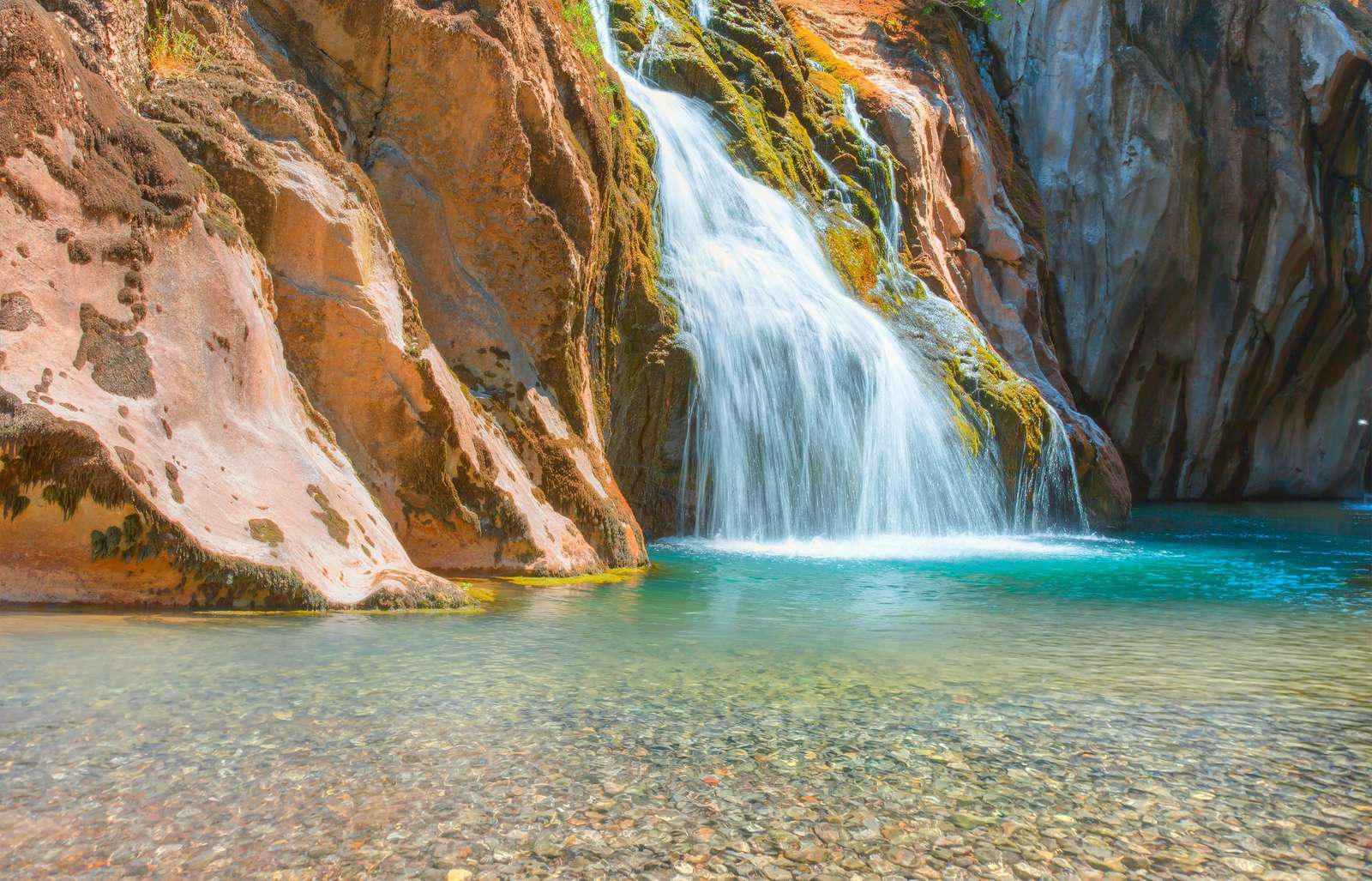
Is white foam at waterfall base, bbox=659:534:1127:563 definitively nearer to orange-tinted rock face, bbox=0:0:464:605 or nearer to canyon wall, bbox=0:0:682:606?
canyon wall, bbox=0:0:682:606

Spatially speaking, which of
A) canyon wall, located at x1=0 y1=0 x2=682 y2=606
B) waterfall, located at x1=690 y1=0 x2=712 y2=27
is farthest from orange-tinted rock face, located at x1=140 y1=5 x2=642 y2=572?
waterfall, located at x1=690 y1=0 x2=712 y2=27

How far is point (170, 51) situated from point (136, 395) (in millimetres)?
2999

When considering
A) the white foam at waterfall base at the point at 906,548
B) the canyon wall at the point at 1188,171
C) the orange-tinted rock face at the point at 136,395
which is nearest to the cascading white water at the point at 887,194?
the white foam at waterfall base at the point at 906,548

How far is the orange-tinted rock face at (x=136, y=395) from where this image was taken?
4.56 meters

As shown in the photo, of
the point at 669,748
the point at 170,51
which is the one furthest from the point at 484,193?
the point at 669,748

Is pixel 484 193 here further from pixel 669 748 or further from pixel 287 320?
pixel 669 748

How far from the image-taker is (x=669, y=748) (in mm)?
3117

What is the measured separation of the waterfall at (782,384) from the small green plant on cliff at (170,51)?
5.82 meters

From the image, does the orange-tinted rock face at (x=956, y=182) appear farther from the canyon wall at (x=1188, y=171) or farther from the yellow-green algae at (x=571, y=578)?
the yellow-green algae at (x=571, y=578)

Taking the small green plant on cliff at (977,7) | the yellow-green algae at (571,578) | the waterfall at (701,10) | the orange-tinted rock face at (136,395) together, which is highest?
the small green plant on cliff at (977,7)

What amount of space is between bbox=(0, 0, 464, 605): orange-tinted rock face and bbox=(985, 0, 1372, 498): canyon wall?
24499 mm

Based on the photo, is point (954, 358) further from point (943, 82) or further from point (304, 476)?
point (304, 476)

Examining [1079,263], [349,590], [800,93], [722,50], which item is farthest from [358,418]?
[1079,263]

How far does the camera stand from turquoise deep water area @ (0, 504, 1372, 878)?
7.78ft
